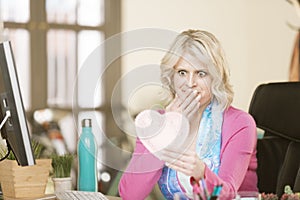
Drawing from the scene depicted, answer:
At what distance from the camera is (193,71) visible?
2.02 meters

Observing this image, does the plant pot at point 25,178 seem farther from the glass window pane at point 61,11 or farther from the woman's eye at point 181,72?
the glass window pane at point 61,11

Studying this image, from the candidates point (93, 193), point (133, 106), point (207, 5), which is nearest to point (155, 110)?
point (133, 106)

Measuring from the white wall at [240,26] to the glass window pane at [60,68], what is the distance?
14.9 inches

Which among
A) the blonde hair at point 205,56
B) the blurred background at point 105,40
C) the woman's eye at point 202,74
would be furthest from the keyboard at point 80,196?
the blurred background at point 105,40

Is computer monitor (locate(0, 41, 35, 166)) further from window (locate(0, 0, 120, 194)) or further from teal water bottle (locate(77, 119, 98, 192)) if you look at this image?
window (locate(0, 0, 120, 194))

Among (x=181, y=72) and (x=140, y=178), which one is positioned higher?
(x=181, y=72)

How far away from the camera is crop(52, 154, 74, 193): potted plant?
6.89 feet

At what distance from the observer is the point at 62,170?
6.97 feet

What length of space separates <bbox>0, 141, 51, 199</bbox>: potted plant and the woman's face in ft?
1.52

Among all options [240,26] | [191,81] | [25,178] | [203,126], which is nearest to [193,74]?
[191,81]

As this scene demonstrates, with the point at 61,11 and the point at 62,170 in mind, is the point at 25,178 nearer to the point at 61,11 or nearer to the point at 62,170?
the point at 62,170

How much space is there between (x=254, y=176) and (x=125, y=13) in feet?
9.00

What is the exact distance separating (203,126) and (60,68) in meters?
2.75

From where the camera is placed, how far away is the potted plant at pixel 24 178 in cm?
201
